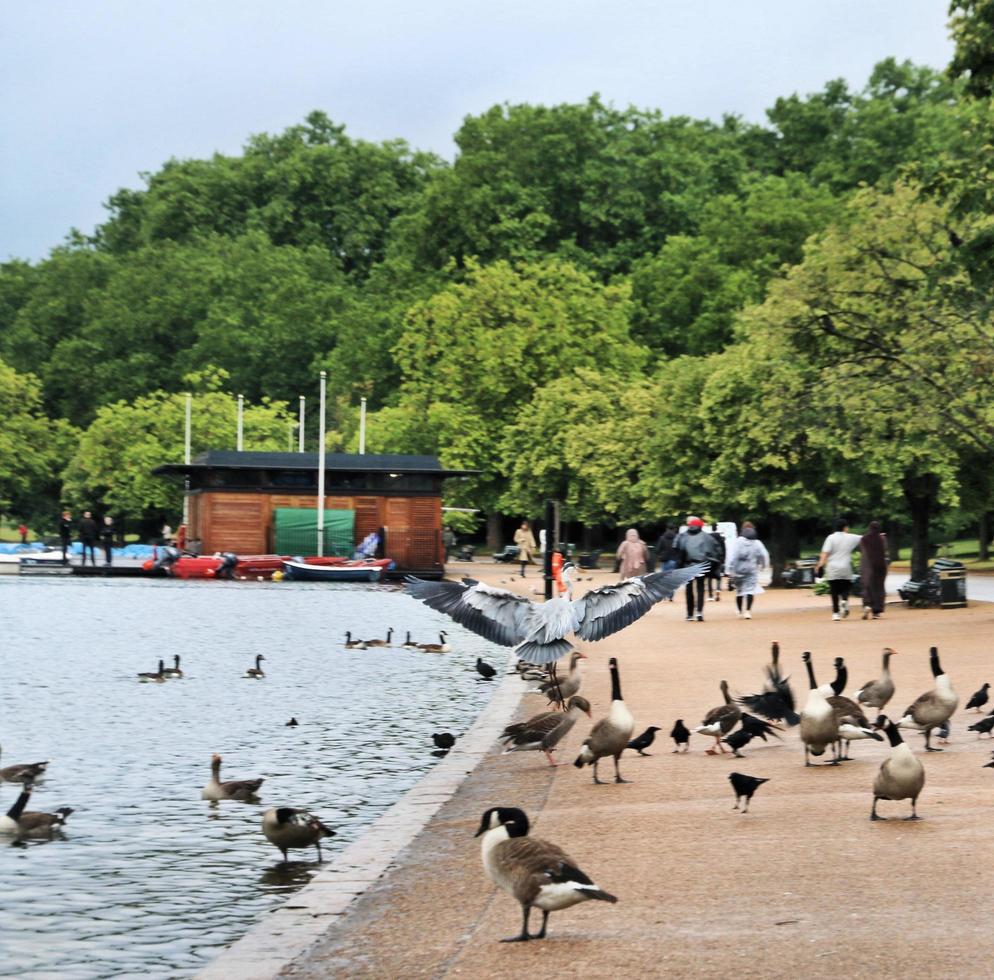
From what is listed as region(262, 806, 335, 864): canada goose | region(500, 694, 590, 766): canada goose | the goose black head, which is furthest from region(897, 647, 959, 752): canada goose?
the goose black head

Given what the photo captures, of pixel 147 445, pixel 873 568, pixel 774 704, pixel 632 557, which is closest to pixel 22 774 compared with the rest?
pixel 774 704

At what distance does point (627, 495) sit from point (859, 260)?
101ft

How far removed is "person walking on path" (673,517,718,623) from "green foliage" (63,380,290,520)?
55035mm

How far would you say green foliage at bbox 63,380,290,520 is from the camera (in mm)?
87312

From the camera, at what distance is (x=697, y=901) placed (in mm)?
8555

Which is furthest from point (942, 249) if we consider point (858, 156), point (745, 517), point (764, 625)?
point (858, 156)

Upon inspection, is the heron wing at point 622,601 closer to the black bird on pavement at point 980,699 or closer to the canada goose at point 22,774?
the black bird on pavement at point 980,699

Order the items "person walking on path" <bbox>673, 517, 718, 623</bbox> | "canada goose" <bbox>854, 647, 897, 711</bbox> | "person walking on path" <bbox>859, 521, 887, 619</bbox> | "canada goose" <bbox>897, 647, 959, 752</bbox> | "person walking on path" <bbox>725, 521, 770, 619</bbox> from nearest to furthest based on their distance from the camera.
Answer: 1. "canada goose" <bbox>897, 647, 959, 752</bbox>
2. "canada goose" <bbox>854, 647, 897, 711</bbox>
3. "person walking on path" <bbox>859, 521, 887, 619</bbox>
4. "person walking on path" <bbox>673, 517, 718, 623</bbox>
5. "person walking on path" <bbox>725, 521, 770, 619</bbox>

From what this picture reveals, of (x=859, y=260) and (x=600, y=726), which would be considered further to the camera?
(x=859, y=260)

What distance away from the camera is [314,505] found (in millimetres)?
66125

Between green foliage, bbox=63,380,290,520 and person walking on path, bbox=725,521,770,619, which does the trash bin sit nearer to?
person walking on path, bbox=725,521,770,619

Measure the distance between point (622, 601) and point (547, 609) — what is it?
0.79 meters

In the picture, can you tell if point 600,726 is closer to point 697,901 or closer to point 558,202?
point 697,901

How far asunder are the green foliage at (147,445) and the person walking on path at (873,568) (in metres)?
57.9
